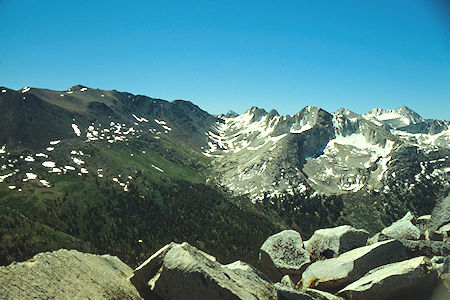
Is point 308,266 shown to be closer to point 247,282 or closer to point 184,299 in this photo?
point 247,282

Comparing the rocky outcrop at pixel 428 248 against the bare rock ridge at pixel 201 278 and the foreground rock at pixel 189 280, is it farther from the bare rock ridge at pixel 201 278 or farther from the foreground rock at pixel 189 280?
the foreground rock at pixel 189 280

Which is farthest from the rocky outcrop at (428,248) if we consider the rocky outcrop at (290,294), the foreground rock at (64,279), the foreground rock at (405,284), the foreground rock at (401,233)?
the foreground rock at (64,279)

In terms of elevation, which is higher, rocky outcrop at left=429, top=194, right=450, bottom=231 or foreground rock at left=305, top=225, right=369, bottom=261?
rocky outcrop at left=429, top=194, right=450, bottom=231

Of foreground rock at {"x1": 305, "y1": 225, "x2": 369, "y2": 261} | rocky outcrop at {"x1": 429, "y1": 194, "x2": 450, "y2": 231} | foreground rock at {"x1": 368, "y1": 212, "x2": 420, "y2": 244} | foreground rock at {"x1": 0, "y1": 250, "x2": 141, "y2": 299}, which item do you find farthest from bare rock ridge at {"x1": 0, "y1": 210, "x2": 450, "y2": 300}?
rocky outcrop at {"x1": 429, "y1": 194, "x2": 450, "y2": 231}

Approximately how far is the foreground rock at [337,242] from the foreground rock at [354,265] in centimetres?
294

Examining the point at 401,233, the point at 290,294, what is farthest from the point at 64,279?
the point at 401,233

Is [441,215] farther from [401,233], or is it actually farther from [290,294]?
[290,294]

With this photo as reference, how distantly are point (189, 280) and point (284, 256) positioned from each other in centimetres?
1262

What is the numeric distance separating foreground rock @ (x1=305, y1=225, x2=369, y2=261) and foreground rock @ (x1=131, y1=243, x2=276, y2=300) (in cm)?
863

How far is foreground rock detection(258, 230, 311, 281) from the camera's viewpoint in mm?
22644

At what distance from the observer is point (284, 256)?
23.7 meters

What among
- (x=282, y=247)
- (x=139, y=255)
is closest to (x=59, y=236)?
(x=139, y=255)

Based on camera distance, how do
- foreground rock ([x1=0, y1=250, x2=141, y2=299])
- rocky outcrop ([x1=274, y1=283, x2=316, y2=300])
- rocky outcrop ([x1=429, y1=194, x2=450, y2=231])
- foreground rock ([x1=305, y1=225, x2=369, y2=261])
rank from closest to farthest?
foreground rock ([x1=0, y1=250, x2=141, y2=299]), rocky outcrop ([x1=274, y1=283, x2=316, y2=300]), foreground rock ([x1=305, y1=225, x2=369, y2=261]), rocky outcrop ([x1=429, y1=194, x2=450, y2=231])

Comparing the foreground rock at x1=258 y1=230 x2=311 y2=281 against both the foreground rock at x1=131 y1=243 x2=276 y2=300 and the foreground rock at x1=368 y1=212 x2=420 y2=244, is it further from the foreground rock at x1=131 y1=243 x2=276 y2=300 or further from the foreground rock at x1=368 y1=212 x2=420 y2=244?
the foreground rock at x1=131 y1=243 x2=276 y2=300
